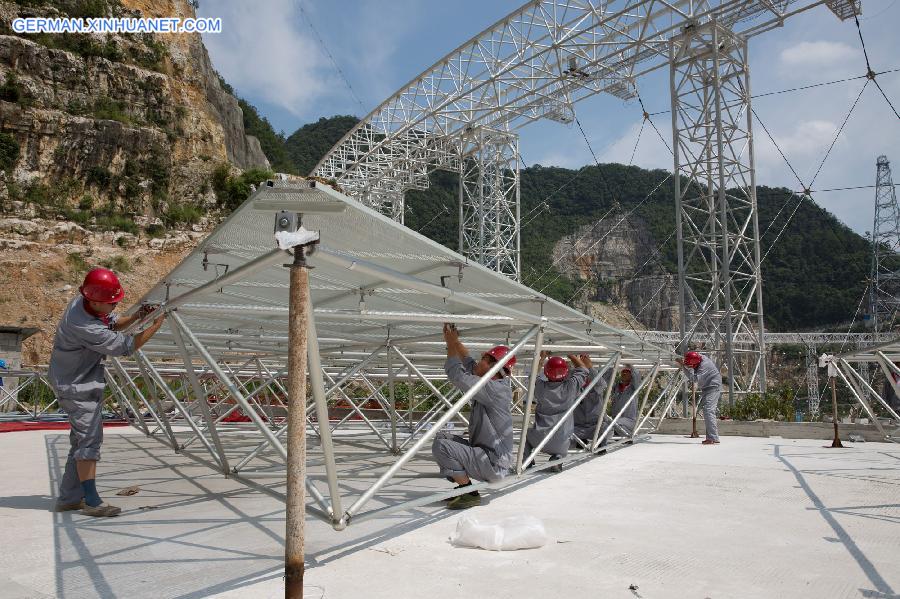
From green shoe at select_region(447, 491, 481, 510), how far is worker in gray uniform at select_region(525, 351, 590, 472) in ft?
6.28

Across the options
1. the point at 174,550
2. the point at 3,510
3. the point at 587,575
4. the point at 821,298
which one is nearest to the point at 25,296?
the point at 3,510

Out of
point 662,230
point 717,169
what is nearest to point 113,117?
point 717,169

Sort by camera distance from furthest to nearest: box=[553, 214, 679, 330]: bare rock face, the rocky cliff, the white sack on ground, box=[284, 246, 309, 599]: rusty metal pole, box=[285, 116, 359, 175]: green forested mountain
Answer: box=[553, 214, 679, 330]: bare rock face, box=[285, 116, 359, 175]: green forested mountain, the rocky cliff, the white sack on ground, box=[284, 246, 309, 599]: rusty metal pole

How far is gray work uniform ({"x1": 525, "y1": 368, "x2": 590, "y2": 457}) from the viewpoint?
270 inches

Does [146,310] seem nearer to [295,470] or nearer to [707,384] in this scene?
[295,470]

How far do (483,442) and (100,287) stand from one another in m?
3.07

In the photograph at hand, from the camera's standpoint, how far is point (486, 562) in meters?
3.39

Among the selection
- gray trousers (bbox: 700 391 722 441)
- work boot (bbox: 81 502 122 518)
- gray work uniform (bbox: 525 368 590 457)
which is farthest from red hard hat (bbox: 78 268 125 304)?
gray trousers (bbox: 700 391 722 441)

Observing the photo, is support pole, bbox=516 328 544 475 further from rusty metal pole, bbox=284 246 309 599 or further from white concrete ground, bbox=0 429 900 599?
rusty metal pole, bbox=284 246 309 599

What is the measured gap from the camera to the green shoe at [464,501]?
4.82 meters

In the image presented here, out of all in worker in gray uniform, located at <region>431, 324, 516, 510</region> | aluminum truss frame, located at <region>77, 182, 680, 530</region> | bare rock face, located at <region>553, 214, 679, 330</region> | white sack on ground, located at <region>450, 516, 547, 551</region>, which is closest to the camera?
aluminum truss frame, located at <region>77, 182, 680, 530</region>

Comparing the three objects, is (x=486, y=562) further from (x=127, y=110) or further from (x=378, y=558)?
(x=127, y=110)

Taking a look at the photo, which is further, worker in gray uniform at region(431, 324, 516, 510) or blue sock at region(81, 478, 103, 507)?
worker in gray uniform at region(431, 324, 516, 510)

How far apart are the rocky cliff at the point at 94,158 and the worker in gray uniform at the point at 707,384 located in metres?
24.4
